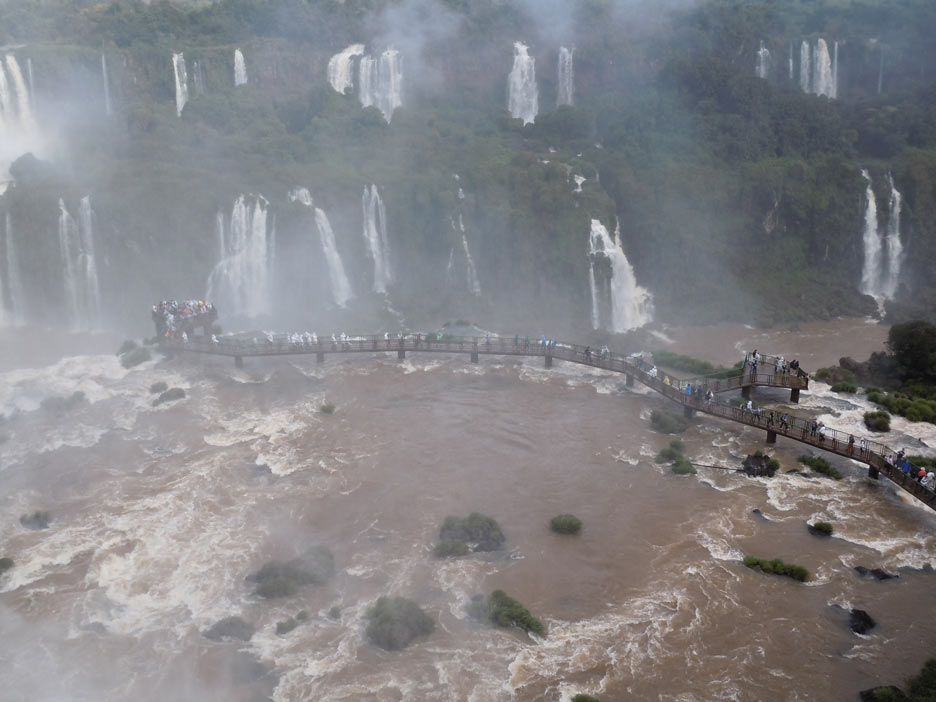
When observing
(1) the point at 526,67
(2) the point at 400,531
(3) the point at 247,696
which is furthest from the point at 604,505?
(1) the point at 526,67

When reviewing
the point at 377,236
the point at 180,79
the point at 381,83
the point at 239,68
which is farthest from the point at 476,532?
the point at 239,68

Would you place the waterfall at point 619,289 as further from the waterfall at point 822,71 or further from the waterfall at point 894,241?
the waterfall at point 822,71

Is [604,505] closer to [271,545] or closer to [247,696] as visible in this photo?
[271,545]

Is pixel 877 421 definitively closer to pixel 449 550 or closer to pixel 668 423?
pixel 668 423

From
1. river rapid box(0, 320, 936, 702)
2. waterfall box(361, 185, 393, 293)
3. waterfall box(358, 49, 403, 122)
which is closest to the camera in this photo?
river rapid box(0, 320, 936, 702)

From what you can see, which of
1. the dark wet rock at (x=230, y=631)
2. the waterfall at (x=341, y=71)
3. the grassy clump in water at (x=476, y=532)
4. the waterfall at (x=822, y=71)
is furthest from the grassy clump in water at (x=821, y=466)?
the waterfall at (x=822, y=71)

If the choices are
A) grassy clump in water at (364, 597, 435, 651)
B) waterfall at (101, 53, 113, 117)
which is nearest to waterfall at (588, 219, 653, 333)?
grassy clump in water at (364, 597, 435, 651)

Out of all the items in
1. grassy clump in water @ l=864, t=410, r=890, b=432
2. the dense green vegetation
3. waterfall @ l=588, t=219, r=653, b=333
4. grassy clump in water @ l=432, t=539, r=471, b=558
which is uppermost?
the dense green vegetation

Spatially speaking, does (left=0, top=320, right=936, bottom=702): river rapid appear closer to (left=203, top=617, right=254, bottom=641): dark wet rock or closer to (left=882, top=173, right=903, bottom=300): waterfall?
(left=203, top=617, right=254, bottom=641): dark wet rock
